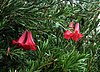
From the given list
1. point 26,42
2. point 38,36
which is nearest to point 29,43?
point 26,42

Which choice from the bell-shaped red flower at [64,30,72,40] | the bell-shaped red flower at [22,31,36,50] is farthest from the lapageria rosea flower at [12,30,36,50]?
the bell-shaped red flower at [64,30,72,40]

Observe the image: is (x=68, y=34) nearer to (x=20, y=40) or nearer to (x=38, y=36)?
(x=38, y=36)

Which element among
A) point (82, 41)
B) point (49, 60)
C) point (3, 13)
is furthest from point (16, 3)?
point (82, 41)

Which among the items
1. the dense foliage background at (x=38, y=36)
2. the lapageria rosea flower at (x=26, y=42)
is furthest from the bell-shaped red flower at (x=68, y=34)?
the lapageria rosea flower at (x=26, y=42)

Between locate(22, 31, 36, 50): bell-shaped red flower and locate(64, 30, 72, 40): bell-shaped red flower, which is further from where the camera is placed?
locate(64, 30, 72, 40): bell-shaped red flower

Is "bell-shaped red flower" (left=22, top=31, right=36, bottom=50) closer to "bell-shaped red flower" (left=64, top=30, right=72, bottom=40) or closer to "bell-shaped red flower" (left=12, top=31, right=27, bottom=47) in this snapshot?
"bell-shaped red flower" (left=12, top=31, right=27, bottom=47)

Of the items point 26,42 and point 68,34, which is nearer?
point 26,42

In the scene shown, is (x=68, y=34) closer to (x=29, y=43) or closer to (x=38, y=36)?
(x=38, y=36)

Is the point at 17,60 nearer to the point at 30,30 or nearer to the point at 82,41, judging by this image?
the point at 30,30
